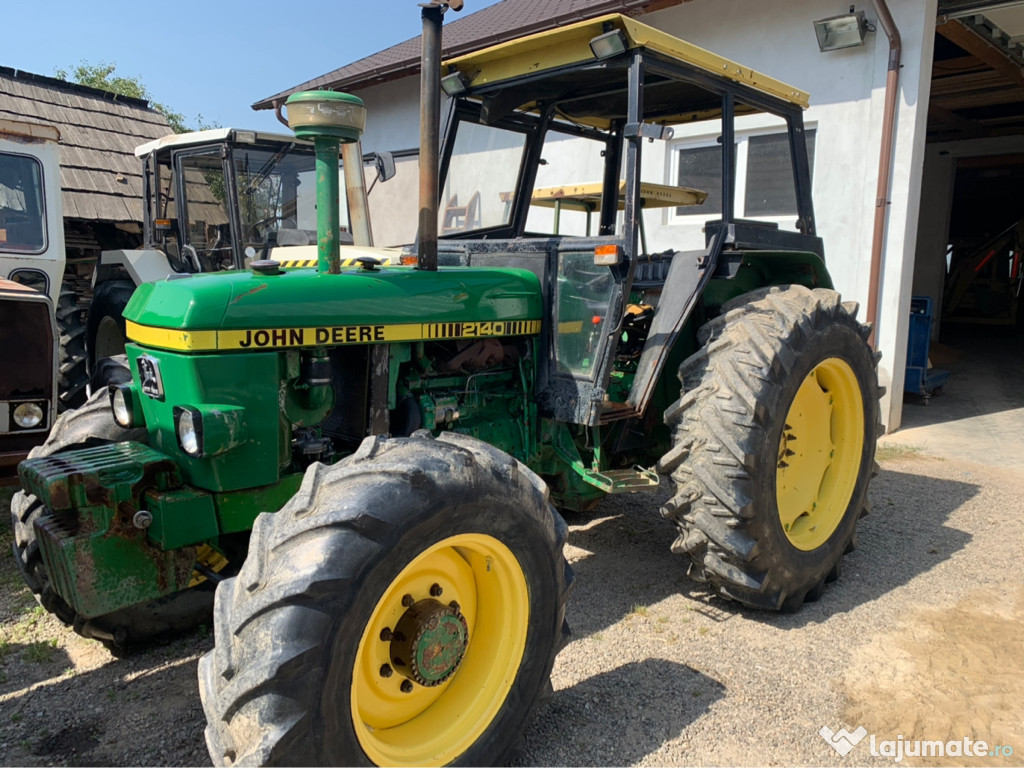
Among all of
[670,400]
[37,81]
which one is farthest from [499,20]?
[670,400]

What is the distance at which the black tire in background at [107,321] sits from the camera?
259 inches

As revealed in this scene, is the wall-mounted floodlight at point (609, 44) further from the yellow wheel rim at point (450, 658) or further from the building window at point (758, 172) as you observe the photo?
the building window at point (758, 172)

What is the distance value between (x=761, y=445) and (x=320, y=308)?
1778 millimetres

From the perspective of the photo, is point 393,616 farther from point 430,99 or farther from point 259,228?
point 259,228

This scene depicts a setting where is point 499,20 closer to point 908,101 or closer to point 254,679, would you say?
point 908,101

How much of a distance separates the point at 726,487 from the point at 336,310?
1640mm

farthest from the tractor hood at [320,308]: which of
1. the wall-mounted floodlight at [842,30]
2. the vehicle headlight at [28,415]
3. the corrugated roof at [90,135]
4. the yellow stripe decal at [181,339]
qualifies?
the corrugated roof at [90,135]

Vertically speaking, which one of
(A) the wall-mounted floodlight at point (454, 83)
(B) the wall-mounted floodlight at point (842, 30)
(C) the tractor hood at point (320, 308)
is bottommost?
(C) the tractor hood at point (320, 308)

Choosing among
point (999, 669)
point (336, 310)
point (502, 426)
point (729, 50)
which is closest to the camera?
point (336, 310)

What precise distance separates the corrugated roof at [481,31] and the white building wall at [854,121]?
83 cm

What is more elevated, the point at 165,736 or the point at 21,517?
the point at 21,517

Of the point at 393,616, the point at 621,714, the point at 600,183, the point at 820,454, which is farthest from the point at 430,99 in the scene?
the point at 820,454

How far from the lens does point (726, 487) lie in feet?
10.1

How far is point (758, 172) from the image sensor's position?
7223 mm
